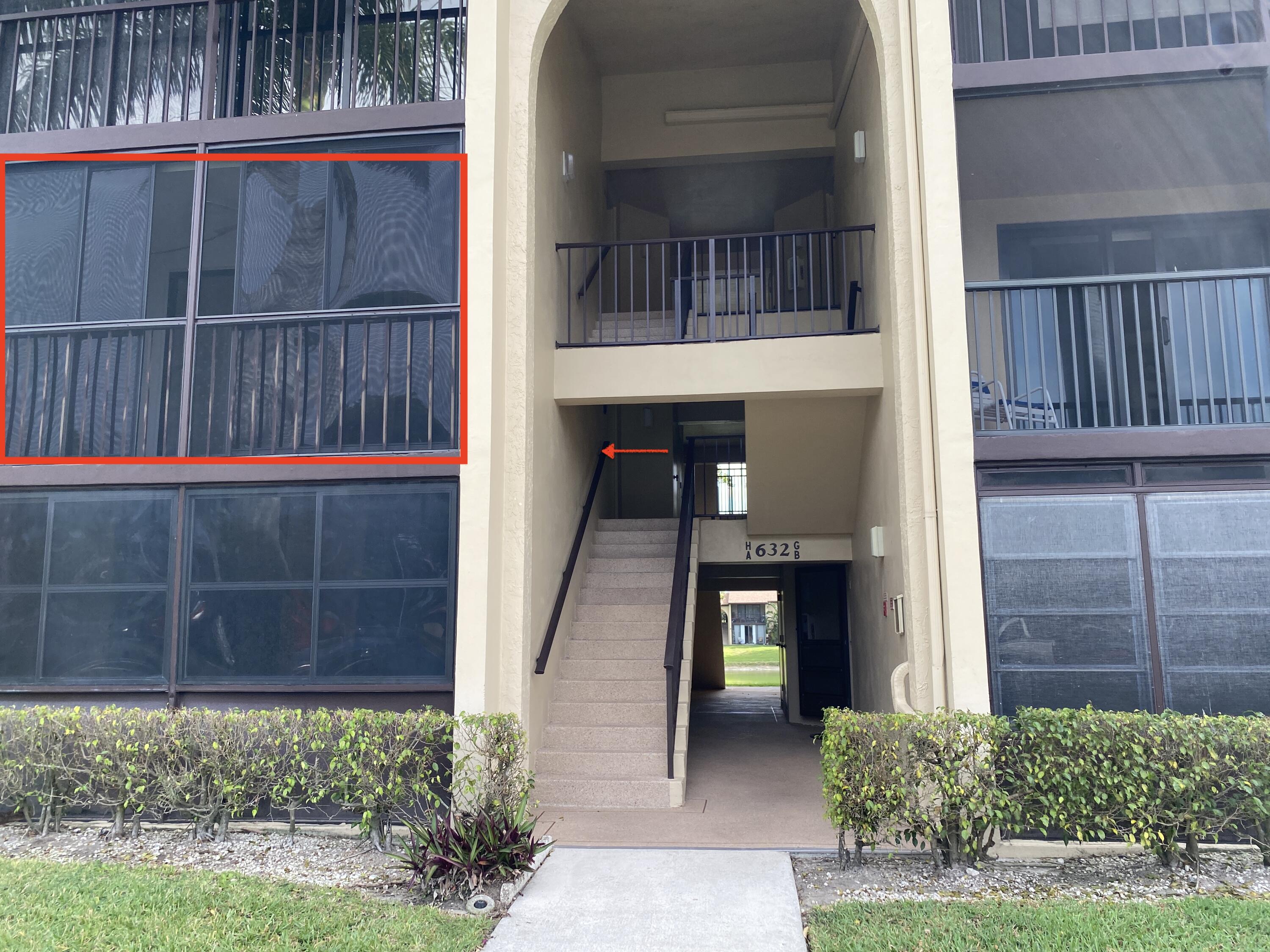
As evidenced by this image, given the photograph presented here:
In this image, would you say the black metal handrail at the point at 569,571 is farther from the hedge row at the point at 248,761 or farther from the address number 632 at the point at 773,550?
the address number 632 at the point at 773,550

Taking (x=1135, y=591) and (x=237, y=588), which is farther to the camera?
(x=237, y=588)

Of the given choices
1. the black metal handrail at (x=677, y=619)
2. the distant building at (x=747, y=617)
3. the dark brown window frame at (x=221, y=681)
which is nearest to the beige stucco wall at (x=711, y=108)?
the black metal handrail at (x=677, y=619)

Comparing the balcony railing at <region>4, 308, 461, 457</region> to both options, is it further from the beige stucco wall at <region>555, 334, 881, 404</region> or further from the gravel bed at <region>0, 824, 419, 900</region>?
the gravel bed at <region>0, 824, 419, 900</region>

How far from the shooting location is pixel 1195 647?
553 cm

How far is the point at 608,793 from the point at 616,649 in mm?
1464

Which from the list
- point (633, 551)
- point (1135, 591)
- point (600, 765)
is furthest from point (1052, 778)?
point (633, 551)

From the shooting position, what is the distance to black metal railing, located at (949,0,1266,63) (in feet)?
21.1

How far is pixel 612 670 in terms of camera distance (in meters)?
7.61

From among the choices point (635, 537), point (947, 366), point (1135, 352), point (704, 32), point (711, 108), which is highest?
point (704, 32)

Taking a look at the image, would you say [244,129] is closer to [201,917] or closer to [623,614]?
[623,614]

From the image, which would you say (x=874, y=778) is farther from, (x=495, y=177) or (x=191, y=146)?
(x=191, y=146)

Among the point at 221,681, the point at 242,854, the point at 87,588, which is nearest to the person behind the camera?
the point at 242,854

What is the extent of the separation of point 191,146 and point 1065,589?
261 inches

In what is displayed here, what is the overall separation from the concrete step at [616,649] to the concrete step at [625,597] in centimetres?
48
